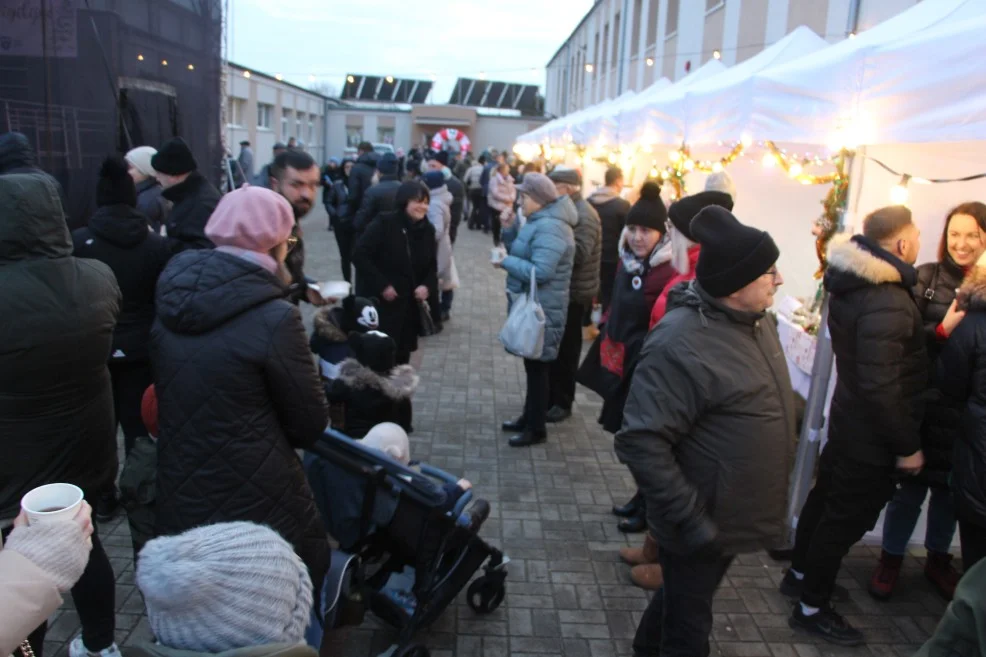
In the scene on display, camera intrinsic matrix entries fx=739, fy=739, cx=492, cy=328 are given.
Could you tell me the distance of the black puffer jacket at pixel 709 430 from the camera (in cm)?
233

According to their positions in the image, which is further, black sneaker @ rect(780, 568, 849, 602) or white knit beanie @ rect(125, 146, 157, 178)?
white knit beanie @ rect(125, 146, 157, 178)

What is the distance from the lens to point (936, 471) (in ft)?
11.0

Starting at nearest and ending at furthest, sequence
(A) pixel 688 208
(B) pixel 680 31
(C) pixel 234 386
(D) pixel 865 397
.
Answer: (C) pixel 234 386 < (D) pixel 865 397 < (A) pixel 688 208 < (B) pixel 680 31

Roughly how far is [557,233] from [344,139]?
3911 cm

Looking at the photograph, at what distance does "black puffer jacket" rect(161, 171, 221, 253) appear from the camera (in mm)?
3824

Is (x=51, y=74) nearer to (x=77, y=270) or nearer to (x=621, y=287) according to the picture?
(x=77, y=270)

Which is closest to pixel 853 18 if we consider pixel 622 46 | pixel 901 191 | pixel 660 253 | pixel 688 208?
pixel 901 191

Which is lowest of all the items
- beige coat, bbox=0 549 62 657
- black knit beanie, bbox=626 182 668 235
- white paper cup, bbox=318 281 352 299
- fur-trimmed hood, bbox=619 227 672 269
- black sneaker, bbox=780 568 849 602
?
black sneaker, bbox=780 568 849 602

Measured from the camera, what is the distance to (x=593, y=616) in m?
3.43

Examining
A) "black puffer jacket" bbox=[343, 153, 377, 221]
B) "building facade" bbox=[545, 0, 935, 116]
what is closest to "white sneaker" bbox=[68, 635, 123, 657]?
"black puffer jacket" bbox=[343, 153, 377, 221]

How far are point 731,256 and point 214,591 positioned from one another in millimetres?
1782

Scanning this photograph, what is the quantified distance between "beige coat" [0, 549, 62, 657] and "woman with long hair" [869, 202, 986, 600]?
11.0 ft

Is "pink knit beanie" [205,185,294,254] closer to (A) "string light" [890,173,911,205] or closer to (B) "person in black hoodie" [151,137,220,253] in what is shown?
(B) "person in black hoodie" [151,137,220,253]

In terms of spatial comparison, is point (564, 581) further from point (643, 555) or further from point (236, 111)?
point (236, 111)
